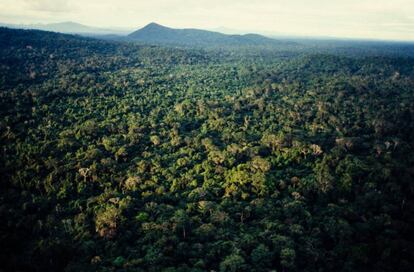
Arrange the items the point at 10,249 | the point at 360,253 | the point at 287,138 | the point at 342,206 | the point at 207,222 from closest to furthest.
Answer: the point at 360,253 → the point at 10,249 → the point at 207,222 → the point at 342,206 → the point at 287,138

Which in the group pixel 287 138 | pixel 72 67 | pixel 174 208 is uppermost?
→ pixel 72 67

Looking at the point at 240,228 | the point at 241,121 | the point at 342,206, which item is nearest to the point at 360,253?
the point at 342,206

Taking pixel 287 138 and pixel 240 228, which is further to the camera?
pixel 287 138

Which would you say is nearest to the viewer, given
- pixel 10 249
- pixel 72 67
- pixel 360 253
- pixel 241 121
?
pixel 360 253

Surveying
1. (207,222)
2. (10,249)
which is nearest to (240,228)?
(207,222)

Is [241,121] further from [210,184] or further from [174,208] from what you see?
[174,208]

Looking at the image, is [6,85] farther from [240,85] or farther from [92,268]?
[92,268]

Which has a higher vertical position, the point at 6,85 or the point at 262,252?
the point at 6,85
